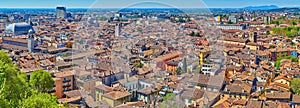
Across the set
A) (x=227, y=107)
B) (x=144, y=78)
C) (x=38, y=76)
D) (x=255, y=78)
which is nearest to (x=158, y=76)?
(x=144, y=78)

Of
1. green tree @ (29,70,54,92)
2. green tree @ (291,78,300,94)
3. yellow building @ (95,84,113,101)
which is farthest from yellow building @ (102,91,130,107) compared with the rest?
green tree @ (291,78,300,94)

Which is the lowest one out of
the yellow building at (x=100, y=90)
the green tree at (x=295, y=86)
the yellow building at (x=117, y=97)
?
the green tree at (x=295, y=86)

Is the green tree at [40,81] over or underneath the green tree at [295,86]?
over

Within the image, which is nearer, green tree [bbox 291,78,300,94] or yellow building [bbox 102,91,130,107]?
yellow building [bbox 102,91,130,107]

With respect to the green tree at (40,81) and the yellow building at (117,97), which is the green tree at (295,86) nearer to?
the yellow building at (117,97)

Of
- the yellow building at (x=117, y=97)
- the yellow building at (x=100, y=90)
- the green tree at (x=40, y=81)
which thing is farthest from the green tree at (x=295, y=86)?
the green tree at (x=40, y=81)

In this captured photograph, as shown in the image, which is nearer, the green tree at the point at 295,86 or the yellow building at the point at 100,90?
the yellow building at the point at 100,90

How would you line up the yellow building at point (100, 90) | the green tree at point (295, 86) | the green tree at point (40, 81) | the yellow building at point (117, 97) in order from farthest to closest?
the green tree at point (295, 86) < the green tree at point (40, 81) < the yellow building at point (117, 97) < the yellow building at point (100, 90)

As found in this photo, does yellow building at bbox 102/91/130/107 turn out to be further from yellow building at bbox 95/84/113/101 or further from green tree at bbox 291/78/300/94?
green tree at bbox 291/78/300/94

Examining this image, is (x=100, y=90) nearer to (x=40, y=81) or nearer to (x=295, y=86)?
(x=40, y=81)
